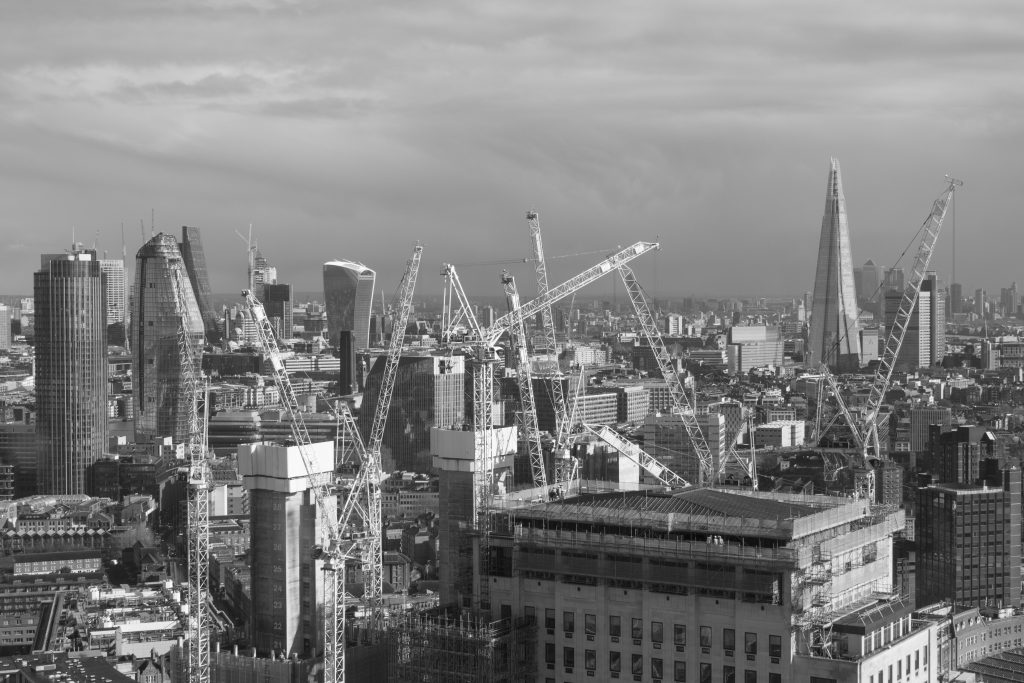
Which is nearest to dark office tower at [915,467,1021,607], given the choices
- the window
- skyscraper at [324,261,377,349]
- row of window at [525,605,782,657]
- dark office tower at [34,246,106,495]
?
row of window at [525,605,782,657]

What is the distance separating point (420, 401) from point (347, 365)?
142 feet

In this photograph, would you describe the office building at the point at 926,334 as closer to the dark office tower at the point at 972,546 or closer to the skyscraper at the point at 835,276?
the skyscraper at the point at 835,276

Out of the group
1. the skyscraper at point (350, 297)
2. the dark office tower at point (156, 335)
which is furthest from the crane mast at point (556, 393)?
the skyscraper at point (350, 297)

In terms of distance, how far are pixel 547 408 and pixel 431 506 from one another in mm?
12778

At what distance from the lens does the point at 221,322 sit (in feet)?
581

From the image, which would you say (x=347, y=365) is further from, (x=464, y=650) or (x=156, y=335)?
(x=464, y=650)

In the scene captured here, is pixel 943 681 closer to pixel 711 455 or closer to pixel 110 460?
pixel 711 455

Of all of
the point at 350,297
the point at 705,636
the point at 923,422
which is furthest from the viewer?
the point at 350,297

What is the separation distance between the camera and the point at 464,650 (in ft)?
97.3

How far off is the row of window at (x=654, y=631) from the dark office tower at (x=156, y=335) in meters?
98.1

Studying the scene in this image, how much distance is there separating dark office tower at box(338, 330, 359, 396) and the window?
113 meters

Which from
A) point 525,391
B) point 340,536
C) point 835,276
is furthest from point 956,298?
point 340,536

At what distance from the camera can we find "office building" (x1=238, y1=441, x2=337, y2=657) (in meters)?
48.4

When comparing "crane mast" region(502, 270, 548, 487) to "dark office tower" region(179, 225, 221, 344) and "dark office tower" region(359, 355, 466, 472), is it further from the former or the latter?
"dark office tower" region(179, 225, 221, 344)
